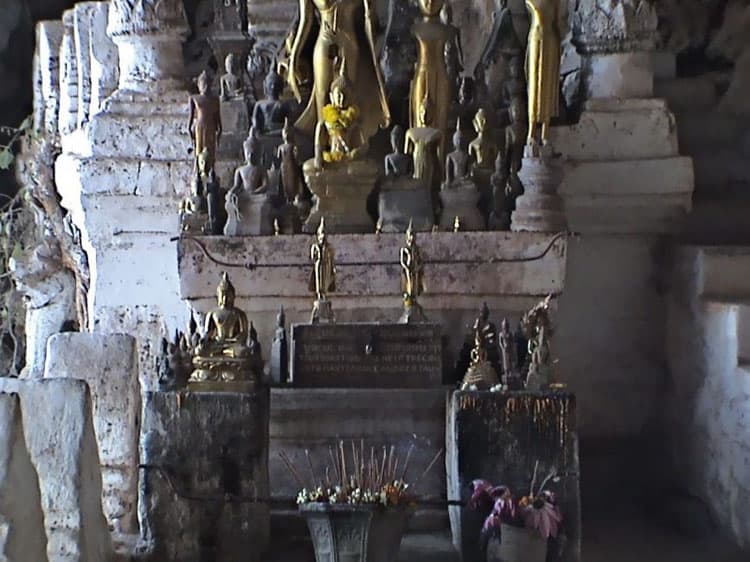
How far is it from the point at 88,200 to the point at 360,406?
2.24 metres

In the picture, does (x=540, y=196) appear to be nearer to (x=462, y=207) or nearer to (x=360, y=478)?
(x=462, y=207)

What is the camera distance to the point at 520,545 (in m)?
4.09

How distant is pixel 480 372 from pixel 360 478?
690 mm

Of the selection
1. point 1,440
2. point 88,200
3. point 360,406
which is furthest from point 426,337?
point 88,200

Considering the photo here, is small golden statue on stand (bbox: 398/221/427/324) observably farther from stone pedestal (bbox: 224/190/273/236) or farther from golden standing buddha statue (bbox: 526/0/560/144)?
golden standing buddha statue (bbox: 526/0/560/144)

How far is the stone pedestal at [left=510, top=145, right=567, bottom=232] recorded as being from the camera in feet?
17.6

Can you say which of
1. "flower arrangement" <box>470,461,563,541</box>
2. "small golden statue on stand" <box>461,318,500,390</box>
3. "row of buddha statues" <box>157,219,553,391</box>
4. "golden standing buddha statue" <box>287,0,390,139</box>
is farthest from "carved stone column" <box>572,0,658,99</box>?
"flower arrangement" <box>470,461,563,541</box>

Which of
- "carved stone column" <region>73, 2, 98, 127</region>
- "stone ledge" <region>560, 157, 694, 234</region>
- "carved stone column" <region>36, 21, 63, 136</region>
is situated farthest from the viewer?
"carved stone column" <region>36, 21, 63, 136</region>

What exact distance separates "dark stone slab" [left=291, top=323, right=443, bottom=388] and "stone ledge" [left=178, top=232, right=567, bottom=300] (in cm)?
58

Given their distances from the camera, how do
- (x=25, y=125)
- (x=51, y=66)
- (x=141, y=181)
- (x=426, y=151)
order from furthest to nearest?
(x=51, y=66), (x=25, y=125), (x=141, y=181), (x=426, y=151)

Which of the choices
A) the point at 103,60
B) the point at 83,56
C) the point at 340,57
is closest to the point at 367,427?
the point at 340,57

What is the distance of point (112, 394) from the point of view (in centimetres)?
476

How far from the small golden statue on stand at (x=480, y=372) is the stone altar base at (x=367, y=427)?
0.30 meters

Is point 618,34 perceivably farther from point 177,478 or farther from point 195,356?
point 177,478
